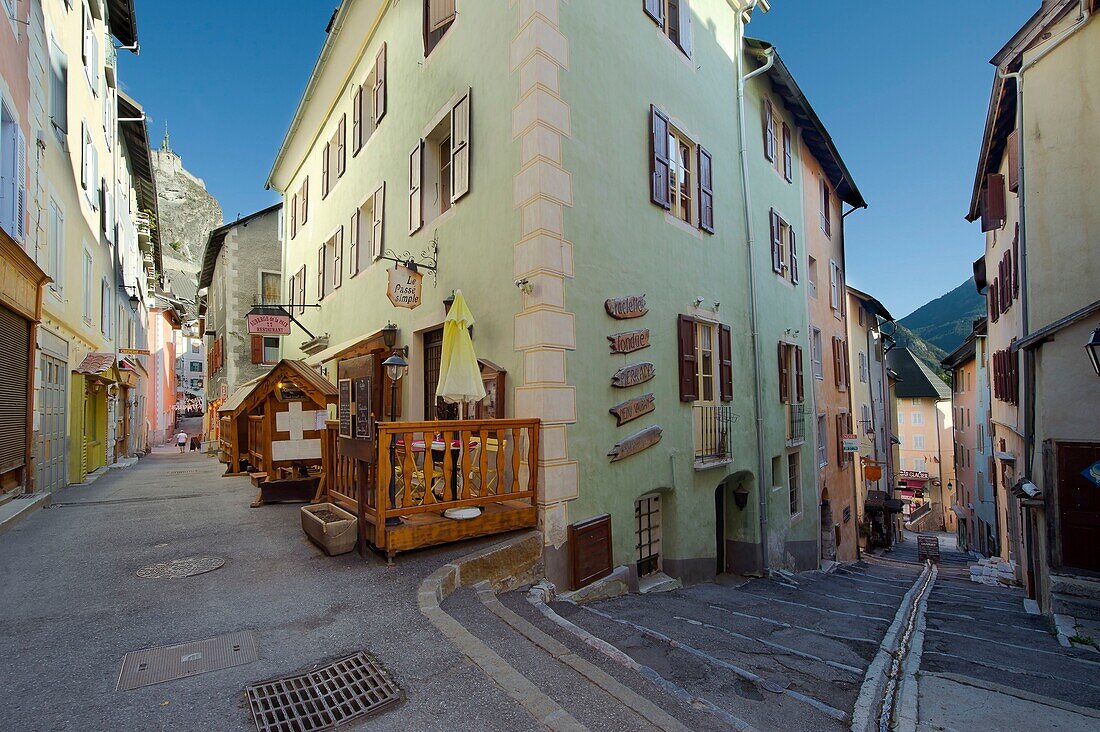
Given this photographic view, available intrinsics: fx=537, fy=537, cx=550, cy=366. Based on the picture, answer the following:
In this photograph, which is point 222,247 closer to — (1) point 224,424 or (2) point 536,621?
(1) point 224,424

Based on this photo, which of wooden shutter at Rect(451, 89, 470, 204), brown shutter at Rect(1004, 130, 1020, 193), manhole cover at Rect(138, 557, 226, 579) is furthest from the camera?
brown shutter at Rect(1004, 130, 1020, 193)

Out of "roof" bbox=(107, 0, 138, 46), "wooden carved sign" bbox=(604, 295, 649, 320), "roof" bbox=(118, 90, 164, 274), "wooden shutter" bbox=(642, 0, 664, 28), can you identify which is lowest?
"wooden carved sign" bbox=(604, 295, 649, 320)

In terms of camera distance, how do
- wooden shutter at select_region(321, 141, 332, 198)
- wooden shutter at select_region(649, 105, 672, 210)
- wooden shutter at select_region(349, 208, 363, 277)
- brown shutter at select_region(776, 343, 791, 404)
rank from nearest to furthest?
1. wooden shutter at select_region(649, 105, 672, 210)
2. wooden shutter at select_region(349, 208, 363, 277)
3. brown shutter at select_region(776, 343, 791, 404)
4. wooden shutter at select_region(321, 141, 332, 198)

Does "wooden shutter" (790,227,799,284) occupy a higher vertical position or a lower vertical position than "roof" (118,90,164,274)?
lower

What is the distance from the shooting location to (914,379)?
143 feet

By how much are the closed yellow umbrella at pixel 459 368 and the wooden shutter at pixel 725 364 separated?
17.9 ft

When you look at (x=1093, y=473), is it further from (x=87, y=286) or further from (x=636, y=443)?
(x=87, y=286)

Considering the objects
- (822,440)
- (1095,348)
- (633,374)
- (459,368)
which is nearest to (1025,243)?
(1095,348)

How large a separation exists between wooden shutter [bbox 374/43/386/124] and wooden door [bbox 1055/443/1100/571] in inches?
521

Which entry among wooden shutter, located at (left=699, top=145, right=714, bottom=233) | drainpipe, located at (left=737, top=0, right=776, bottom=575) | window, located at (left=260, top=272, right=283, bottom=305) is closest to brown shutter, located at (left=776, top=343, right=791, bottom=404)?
drainpipe, located at (left=737, top=0, right=776, bottom=575)

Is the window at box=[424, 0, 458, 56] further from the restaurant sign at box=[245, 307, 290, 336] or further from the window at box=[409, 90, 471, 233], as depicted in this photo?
the restaurant sign at box=[245, 307, 290, 336]

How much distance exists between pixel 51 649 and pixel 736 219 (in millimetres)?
11789

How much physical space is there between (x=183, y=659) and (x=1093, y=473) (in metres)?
10.6

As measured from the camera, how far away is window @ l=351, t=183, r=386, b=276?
36.9 ft
